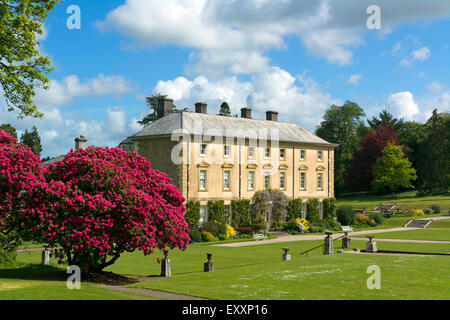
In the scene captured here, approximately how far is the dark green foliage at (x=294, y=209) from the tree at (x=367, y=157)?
123 ft

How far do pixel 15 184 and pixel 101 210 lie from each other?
3.55 m

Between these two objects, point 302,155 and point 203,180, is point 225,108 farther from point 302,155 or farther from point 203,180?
point 203,180

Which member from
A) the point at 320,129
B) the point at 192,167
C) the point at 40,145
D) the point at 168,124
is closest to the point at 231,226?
the point at 192,167

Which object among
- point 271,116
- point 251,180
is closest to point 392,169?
point 271,116

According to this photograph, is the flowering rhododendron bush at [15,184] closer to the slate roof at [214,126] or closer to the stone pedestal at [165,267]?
the stone pedestal at [165,267]

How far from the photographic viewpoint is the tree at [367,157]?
88062 mm

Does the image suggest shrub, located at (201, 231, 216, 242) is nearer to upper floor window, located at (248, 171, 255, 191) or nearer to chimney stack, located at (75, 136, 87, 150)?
upper floor window, located at (248, 171, 255, 191)

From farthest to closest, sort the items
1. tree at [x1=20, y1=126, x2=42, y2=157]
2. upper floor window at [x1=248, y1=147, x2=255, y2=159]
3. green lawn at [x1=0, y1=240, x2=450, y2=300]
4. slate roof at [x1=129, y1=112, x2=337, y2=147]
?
tree at [x1=20, y1=126, x2=42, y2=157]
upper floor window at [x1=248, y1=147, x2=255, y2=159]
slate roof at [x1=129, y1=112, x2=337, y2=147]
green lawn at [x1=0, y1=240, x2=450, y2=300]

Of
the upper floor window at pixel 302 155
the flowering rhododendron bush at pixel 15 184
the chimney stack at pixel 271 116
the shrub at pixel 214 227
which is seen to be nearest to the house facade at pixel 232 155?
A: the chimney stack at pixel 271 116

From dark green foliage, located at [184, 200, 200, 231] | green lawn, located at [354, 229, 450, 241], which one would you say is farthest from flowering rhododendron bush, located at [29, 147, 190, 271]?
green lawn, located at [354, 229, 450, 241]

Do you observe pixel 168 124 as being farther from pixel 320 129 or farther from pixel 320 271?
pixel 320 129

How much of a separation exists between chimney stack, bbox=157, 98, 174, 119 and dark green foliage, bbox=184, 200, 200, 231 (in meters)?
10.4

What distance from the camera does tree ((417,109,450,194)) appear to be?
8225cm

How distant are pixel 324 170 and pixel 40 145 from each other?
146ft
